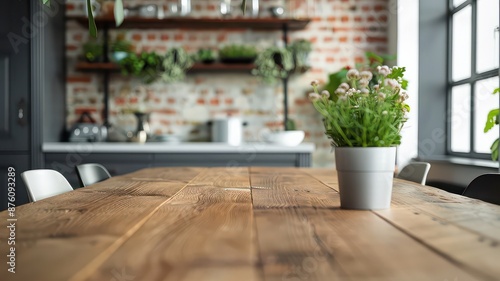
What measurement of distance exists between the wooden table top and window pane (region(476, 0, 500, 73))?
98.3 inches

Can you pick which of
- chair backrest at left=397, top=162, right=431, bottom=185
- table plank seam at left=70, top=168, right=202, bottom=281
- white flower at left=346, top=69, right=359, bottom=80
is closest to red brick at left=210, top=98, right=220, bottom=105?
chair backrest at left=397, top=162, right=431, bottom=185

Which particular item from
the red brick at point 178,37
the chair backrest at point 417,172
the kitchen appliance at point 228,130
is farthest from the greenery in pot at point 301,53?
the chair backrest at point 417,172

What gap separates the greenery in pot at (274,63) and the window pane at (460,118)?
4.59ft

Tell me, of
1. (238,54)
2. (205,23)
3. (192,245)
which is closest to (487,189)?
(192,245)

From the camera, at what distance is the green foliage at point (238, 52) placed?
481 cm

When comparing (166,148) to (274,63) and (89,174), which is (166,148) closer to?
(274,63)

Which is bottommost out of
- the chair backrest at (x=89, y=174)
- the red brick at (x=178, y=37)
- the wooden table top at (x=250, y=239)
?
the chair backrest at (x=89, y=174)

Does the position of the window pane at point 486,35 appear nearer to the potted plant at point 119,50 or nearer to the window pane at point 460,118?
the window pane at point 460,118

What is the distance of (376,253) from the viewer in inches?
32.9

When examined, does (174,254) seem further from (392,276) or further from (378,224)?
(378,224)

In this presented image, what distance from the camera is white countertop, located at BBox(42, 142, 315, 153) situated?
4375 millimetres

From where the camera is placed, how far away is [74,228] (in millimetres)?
1065

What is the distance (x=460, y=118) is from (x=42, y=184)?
340 cm

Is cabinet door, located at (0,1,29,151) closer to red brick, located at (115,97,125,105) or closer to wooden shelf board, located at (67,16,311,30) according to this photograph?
wooden shelf board, located at (67,16,311,30)
